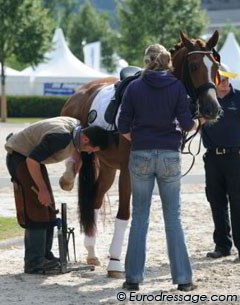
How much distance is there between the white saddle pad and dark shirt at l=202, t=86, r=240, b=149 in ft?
3.45

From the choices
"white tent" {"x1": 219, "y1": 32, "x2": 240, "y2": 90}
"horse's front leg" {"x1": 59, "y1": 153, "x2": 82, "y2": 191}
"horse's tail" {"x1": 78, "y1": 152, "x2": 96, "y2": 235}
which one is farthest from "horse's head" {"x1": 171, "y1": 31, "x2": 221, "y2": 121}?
"white tent" {"x1": 219, "y1": 32, "x2": 240, "y2": 90}

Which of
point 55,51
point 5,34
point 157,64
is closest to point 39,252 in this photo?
point 157,64

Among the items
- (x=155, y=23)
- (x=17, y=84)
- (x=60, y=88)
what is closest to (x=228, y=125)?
(x=60, y=88)

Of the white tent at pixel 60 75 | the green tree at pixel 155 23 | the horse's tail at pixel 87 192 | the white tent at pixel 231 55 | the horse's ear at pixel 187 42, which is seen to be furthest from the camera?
the white tent at pixel 231 55

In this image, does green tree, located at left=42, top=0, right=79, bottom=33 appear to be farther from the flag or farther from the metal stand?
the metal stand

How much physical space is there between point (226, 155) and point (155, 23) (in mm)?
36752

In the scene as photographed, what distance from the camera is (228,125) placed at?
329 inches

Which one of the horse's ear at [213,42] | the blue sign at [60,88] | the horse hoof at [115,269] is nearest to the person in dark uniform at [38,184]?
the horse hoof at [115,269]

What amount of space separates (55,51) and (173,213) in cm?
3849

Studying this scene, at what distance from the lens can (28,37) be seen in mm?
37125

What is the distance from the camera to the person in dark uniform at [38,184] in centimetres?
746

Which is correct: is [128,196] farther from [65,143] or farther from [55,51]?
[55,51]

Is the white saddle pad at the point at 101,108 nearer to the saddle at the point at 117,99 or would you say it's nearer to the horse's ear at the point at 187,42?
the saddle at the point at 117,99

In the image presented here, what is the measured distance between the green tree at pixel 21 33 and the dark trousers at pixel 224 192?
1123 inches
